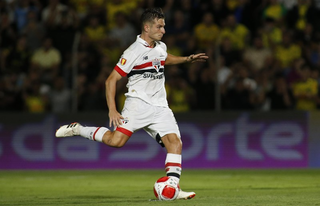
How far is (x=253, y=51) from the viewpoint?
1524 centimetres

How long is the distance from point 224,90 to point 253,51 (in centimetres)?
145

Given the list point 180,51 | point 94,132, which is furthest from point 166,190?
point 180,51

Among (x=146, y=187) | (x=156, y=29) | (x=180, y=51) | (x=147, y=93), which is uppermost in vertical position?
(x=180, y=51)

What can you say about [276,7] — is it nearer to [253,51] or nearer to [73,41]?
[253,51]

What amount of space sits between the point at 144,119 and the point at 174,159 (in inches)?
25.1

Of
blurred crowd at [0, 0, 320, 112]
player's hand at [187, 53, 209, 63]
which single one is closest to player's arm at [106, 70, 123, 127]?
player's hand at [187, 53, 209, 63]

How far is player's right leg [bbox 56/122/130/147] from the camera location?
8086 mm

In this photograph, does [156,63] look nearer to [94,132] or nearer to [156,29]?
[156,29]

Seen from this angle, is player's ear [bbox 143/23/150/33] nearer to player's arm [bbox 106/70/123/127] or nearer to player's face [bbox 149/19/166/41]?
player's face [bbox 149/19/166/41]

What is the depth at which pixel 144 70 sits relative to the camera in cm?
809

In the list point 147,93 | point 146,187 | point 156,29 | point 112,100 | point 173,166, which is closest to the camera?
point 112,100

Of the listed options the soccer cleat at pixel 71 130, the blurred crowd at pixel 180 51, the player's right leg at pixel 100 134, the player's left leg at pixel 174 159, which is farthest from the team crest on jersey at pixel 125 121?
the blurred crowd at pixel 180 51

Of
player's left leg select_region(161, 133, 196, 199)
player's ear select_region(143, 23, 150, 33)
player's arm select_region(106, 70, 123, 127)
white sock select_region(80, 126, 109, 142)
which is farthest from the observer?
white sock select_region(80, 126, 109, 142)

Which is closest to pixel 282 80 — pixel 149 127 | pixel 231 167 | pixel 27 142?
pixel 231 167
